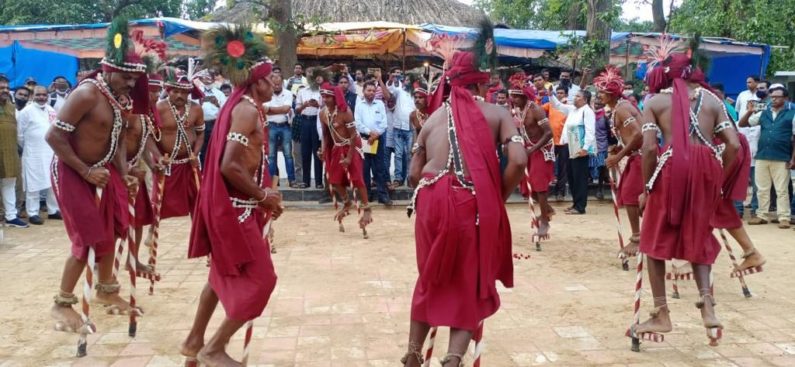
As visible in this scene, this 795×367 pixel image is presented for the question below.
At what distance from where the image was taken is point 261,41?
14.1ft

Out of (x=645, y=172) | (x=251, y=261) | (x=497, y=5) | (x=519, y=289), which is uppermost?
(x=497, y=5)

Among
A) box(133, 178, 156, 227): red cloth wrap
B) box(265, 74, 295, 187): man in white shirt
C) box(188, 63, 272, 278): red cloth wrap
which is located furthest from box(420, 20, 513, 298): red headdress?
box(265, 74, 295, 187): man in white shirt

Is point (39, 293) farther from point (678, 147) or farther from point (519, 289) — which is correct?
point (678, 147)

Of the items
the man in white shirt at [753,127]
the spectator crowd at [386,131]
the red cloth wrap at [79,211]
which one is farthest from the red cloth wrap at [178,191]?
the man in white shirt at [753,127]

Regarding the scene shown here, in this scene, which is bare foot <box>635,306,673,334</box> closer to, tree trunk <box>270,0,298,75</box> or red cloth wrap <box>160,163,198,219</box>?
red cloth wrap <box>160,163,198,219</box>

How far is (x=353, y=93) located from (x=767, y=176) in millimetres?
7530

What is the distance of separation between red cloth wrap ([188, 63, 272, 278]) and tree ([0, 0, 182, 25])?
1996 centimetres

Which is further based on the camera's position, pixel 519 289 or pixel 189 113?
pixel 189 113

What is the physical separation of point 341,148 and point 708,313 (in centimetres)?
577

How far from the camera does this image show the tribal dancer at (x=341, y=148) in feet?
30.2

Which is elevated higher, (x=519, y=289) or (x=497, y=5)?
(x=497, y=5)

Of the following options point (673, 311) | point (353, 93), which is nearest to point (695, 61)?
point (673, 311)

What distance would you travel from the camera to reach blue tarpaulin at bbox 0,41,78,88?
1352cm

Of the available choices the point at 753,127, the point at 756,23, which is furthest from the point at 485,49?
the point at 756,23
